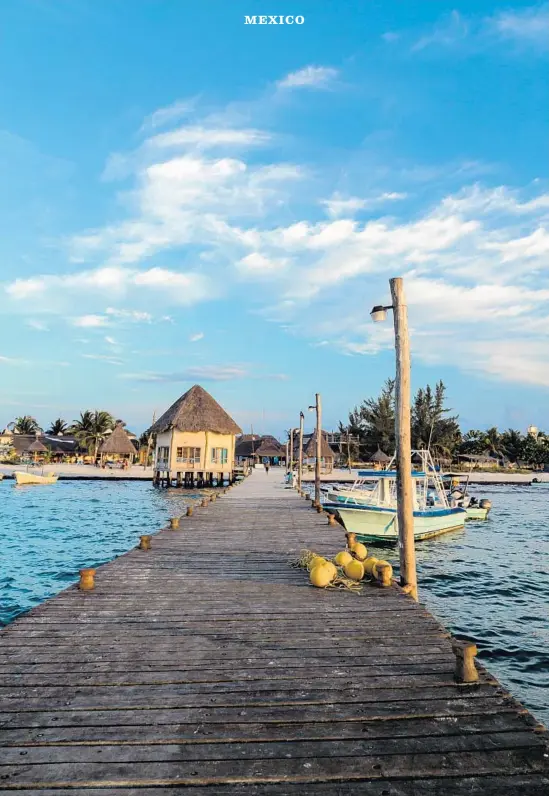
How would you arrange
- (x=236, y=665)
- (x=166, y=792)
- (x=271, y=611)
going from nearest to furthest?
(x=166, y=792), (x=236, y=665), (x=271, y=611)

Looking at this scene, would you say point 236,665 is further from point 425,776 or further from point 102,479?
point 102,479

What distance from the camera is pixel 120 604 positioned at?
7645 mm

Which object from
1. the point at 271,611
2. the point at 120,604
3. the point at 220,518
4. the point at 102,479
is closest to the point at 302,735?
the point at 271,611

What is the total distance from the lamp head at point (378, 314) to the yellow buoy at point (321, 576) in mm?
4525

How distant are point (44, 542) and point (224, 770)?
69.9 ft

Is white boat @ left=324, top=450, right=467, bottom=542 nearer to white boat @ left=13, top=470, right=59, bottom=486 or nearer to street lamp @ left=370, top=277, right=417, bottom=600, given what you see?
street lamp @ left=370, top=277, right=417, bottom=600

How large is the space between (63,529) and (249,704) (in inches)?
946

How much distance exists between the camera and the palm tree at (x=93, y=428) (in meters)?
88.2

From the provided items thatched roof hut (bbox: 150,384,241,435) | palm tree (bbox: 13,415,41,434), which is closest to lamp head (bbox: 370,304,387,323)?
thatched roof hut (bbox: 150,384,241,435)

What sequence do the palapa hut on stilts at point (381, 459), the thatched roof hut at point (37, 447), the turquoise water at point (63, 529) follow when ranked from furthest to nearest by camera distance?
1. the thatched roof hut at point (37, 447)
2. the palapa hut on stilts at point (381, 459)
3. the turquoise water at point (63, 529)

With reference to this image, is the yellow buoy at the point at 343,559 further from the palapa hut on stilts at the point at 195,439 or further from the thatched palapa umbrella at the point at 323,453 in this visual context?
the thatched palapa umbrella at the point at 323,453

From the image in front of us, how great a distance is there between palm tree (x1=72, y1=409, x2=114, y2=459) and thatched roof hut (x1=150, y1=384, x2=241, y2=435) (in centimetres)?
3963

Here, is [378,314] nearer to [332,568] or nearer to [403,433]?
[403,433]

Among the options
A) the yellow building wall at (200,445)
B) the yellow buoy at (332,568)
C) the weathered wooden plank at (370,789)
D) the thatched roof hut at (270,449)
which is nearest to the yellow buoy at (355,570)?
the yellow buoy at (332,568)
